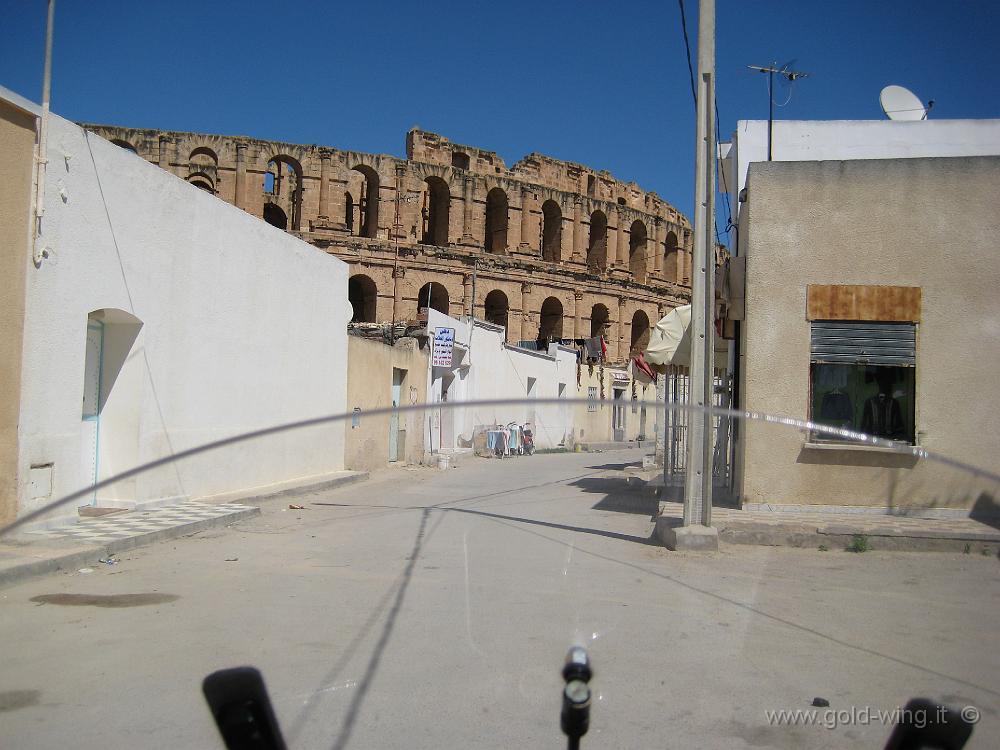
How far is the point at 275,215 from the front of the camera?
45.8m

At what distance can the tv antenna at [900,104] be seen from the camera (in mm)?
15344

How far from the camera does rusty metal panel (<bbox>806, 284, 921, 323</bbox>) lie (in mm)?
9766

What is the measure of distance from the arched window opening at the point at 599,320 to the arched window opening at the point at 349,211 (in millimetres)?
14051

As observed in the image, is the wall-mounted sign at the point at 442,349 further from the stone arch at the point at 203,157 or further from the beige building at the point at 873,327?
the stone arch at the point at 203,157

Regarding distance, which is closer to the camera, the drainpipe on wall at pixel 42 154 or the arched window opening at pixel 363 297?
the drainpipe on wall at pixel 42 154

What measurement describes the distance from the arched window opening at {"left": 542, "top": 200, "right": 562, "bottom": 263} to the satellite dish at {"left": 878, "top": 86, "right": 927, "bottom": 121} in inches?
1240

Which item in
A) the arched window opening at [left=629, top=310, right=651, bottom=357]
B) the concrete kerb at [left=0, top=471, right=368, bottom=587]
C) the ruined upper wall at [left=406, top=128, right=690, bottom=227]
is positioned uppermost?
the ruined upper wall at [left=406, top=128, right=690, bottom=227]

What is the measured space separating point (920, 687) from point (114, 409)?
30.3 ft

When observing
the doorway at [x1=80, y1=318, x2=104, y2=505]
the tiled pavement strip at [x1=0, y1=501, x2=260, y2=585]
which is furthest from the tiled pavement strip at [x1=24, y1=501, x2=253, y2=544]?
the doorway at [x1=80, y1=318, x2=104, y2=505]

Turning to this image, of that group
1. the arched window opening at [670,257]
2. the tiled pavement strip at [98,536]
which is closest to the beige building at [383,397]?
the tiled pavement strip at [98,536]

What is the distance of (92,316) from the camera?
969 cm

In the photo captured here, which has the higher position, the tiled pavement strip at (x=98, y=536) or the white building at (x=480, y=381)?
the white building at (x=480, y=381)

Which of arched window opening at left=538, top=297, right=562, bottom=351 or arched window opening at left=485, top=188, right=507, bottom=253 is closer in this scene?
arched window opening at left=485, top=188, right=507, bottom=253

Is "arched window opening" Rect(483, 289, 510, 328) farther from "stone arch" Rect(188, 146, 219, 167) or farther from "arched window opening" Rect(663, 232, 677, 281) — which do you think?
"stone arch" Rect(188, 146, 219, 167)
